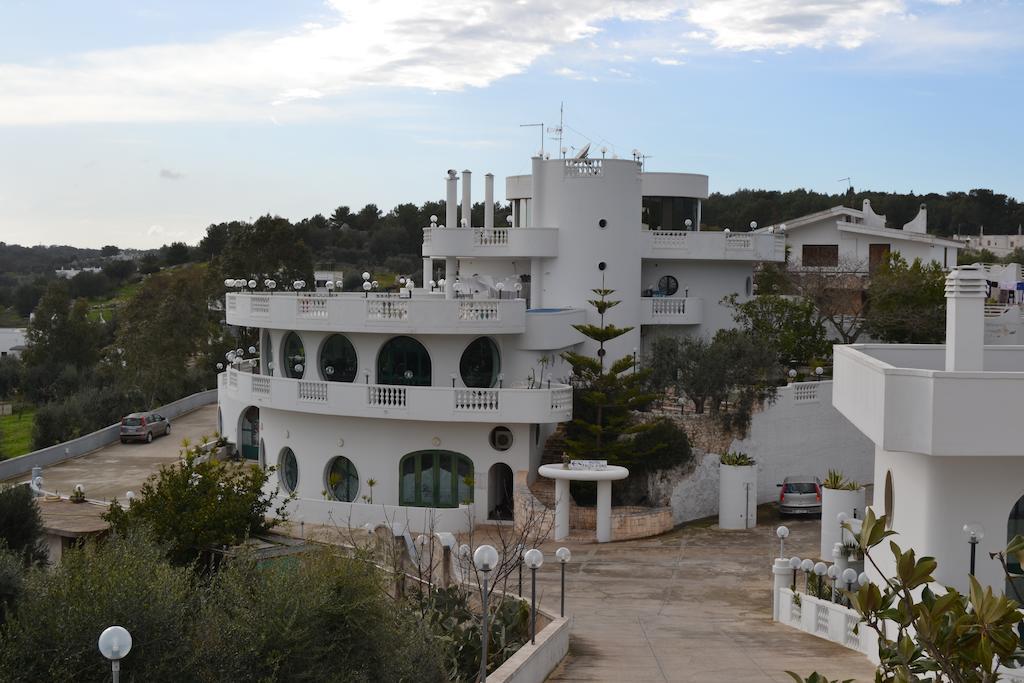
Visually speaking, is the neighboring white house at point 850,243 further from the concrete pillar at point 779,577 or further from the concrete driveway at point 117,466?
the concrete pillar at point 779,577

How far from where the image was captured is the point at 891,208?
94625 mm

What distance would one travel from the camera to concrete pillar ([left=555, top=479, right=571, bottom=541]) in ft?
97.7

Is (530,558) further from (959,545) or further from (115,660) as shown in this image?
(115,660)

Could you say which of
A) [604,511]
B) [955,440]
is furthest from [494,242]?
[955,440]

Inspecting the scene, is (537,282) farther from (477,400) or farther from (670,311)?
(477,400)

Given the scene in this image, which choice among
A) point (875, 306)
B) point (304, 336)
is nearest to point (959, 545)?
point (304, 336)

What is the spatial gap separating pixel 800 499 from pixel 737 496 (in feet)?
6.36

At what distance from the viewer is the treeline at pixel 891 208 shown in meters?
89.3

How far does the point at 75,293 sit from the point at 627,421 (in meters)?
99.7

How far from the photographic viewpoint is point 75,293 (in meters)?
120

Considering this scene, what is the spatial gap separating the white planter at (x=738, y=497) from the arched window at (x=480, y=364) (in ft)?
23.2

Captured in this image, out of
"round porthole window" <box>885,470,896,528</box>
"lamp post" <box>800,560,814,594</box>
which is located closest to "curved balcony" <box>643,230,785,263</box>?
"lamp post" <box>800,560,814,594</box>

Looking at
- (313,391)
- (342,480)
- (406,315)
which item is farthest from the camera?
(342,480)

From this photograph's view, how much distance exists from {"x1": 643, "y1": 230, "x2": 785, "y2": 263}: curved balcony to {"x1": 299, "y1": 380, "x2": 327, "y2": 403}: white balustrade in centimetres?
1272
